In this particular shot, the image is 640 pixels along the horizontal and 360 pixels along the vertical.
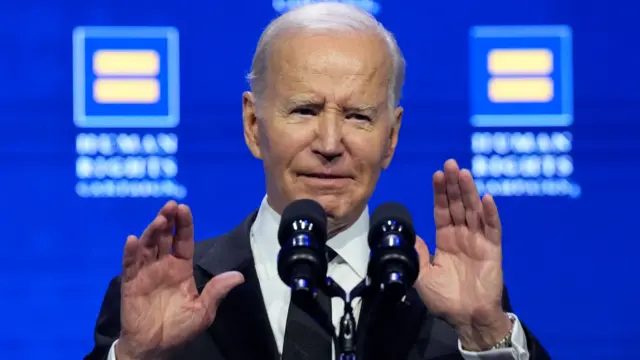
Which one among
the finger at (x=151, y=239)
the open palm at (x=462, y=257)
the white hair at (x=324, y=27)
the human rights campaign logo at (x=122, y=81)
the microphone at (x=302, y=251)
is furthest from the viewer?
the human rights campaign logo at (x=122, y=81)

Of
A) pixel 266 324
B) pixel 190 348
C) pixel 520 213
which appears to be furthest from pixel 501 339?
pixel 520 213

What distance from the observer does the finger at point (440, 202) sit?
6.64ft

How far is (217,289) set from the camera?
1.99 meters

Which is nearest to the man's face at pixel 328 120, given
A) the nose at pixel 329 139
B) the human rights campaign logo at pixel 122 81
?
the nose at pixel 329 139

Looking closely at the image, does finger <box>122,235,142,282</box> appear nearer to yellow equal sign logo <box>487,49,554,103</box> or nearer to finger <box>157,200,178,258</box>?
finger <box>157,200,178,258</box>

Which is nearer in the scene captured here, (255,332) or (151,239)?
(151,239)

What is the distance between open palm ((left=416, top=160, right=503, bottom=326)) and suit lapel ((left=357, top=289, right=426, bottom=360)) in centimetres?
10

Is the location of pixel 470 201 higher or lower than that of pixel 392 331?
higher

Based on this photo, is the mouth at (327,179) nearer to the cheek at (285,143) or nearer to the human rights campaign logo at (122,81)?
the cheek at (285,143)

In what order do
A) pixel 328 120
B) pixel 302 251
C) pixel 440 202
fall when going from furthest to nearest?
pixel 328 120 → pixel 440 202 → pixel 302 251

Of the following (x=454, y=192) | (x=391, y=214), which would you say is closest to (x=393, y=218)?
(x=391, y=214)

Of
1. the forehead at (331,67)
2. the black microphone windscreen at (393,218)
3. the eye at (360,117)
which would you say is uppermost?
the forehead at (331,67)

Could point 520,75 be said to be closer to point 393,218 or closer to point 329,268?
point 329,268

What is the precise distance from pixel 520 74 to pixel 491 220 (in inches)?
48.9
